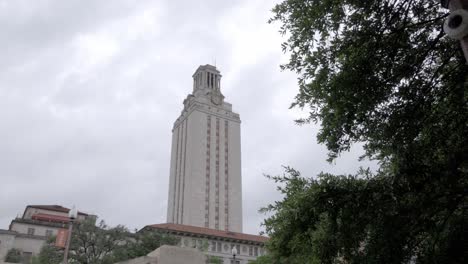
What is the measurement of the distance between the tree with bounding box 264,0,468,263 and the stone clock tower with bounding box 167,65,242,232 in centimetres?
11305

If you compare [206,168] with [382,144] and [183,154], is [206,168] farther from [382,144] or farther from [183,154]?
[382,144]

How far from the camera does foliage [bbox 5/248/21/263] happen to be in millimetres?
57575

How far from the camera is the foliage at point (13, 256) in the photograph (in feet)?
189

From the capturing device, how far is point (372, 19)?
→ 927cm

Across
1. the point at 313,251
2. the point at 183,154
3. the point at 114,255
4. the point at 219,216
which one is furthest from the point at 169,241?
the point at 183,154

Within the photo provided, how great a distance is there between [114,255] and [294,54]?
4007 centimetres

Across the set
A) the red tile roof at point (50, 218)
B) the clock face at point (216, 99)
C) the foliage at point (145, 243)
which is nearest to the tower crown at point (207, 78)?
the clock face at point (216, 99)

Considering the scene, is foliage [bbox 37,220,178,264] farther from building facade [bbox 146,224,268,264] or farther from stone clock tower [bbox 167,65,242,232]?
stone clock tower [bbox 167,65,242,232]

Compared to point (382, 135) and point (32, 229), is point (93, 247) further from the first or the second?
point (382, 135)

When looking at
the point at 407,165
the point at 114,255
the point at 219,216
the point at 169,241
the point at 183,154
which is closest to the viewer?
the point at 407,165

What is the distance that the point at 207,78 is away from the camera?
164000 mm

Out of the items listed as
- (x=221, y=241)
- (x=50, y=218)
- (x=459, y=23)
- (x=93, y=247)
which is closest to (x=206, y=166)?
(x=221, y=241)

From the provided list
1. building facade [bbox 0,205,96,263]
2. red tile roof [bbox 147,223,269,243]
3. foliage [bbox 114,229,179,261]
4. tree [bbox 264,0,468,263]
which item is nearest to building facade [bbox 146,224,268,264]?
red tile roof [bbox 147,223,269,243]

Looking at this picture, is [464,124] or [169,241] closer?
[464,124]
